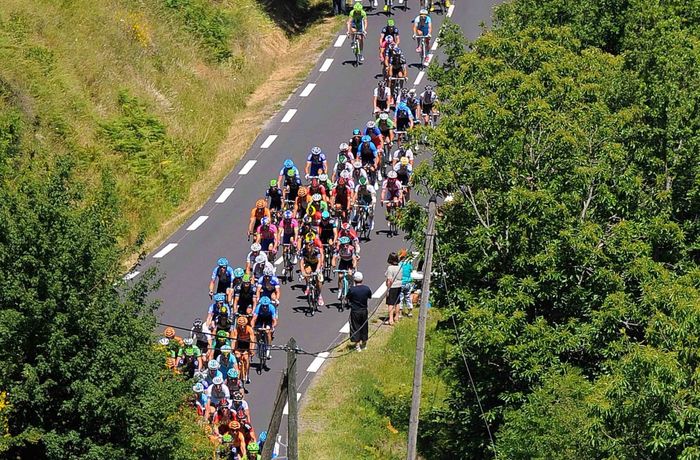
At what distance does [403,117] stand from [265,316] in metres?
9.43

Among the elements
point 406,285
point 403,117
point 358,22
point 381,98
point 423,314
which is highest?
point 358,22

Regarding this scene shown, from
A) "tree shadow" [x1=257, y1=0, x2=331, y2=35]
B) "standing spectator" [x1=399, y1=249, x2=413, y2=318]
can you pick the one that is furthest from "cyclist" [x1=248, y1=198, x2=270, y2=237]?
"tree shadow" [x1=257, y1=0, x2=331, y2=35]

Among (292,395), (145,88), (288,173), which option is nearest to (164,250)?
(288,173)

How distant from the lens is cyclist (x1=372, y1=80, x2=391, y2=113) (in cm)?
3541

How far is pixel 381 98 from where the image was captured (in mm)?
35469

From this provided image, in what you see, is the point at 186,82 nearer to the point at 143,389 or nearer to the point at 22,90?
the point at 22,90

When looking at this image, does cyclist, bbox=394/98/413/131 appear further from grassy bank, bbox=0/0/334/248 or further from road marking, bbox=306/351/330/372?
road marking, bbox=306/351/330/372

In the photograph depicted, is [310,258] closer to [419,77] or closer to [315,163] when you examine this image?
[315,163]

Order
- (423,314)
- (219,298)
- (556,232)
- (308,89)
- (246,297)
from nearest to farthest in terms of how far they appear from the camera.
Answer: (423,314)
(556,232)
(219,298)
(246,297)
(308,89)

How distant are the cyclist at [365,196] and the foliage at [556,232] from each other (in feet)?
15.2

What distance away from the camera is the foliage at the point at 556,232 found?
71.9ft

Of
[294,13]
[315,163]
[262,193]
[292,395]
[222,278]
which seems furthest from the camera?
[294,13]

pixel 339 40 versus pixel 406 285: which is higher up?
pixel 339 40

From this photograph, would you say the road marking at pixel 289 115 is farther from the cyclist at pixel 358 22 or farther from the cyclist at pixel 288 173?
the cyclist at pixel 288 173
